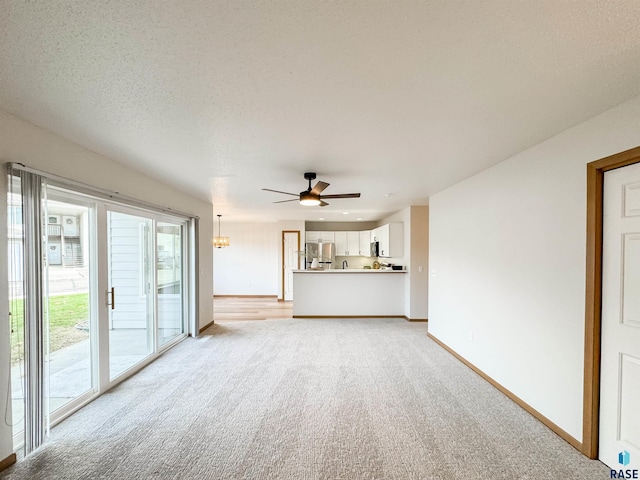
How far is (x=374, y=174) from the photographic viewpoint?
144 inches

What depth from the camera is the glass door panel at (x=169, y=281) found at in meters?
4.30

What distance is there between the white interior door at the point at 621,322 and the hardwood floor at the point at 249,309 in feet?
17.8

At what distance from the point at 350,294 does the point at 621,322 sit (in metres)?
4.84

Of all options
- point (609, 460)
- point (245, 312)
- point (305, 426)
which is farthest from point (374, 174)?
point (245, 312)

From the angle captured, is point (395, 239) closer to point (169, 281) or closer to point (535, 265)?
point (535, 265)

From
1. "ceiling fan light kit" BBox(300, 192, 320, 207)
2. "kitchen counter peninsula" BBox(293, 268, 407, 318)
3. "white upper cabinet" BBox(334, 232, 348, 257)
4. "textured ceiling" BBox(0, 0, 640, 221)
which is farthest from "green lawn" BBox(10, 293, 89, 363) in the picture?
"white upper cabinet" BBox(334, 232, 348, 257)

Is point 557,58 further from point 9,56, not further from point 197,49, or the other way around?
point 9,56

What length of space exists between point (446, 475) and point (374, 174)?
292 centimetres

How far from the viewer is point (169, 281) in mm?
4648

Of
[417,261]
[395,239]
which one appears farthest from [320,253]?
[417,261]

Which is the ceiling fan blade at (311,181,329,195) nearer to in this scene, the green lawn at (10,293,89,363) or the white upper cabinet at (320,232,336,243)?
the green lawn at (10,293,89,363)

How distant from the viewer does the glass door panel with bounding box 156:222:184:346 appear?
4.30m

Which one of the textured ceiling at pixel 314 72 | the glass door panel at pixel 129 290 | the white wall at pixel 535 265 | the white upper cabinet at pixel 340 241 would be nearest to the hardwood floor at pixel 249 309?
the white upper cabinet at pixel 340 241

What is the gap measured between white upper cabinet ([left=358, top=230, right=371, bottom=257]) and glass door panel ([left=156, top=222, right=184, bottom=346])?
5551 millimetres
